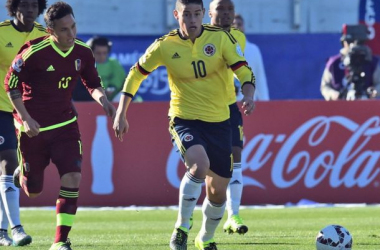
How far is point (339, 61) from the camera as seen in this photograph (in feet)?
57.9

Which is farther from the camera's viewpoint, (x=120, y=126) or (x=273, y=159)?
(x=273, y=159)

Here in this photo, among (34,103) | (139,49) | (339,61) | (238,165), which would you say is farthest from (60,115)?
(139,49)

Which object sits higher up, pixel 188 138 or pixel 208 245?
pixel 188 138

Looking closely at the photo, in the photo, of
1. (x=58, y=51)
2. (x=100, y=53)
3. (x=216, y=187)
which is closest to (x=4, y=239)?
(x=58, y=51)

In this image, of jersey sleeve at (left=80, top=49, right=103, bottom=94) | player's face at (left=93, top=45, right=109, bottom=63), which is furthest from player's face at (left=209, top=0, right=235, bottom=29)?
player's face at (left=93, top=45, right=109, bottom=63)

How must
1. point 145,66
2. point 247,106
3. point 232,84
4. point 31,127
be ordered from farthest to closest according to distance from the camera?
1. point 232,84
2. point 145,66
3. point 247,106
4. point 31,127

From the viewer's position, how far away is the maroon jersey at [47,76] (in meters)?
10.1

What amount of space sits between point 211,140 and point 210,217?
0.71 meters

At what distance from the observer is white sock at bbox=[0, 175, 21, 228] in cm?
1147

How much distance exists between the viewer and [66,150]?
9969 mm

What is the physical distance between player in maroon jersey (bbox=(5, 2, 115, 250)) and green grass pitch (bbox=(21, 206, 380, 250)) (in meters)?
1.20

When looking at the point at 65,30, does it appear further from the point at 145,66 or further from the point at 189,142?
the point at 189,142

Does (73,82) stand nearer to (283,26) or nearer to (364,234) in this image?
(364,234)

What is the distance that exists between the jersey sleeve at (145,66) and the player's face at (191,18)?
318 mm
